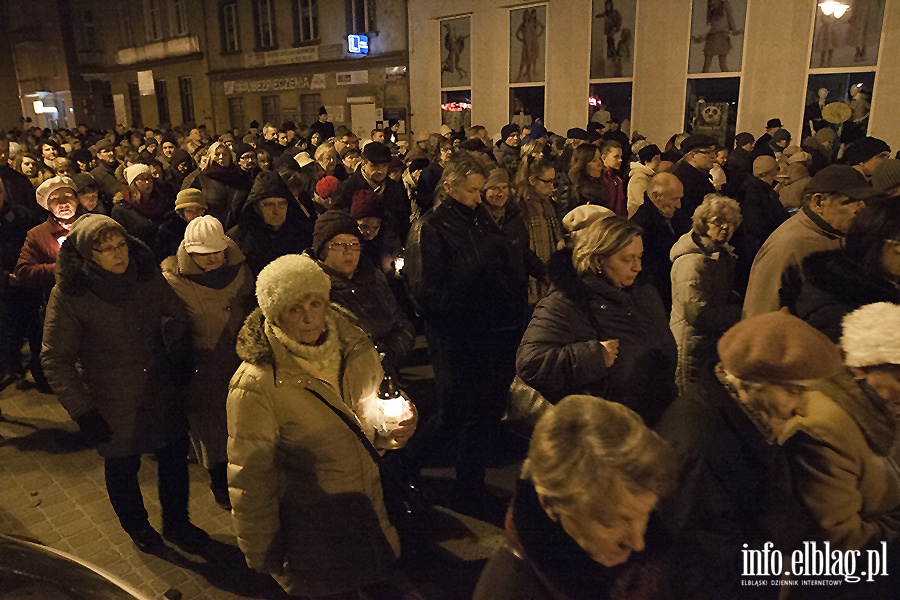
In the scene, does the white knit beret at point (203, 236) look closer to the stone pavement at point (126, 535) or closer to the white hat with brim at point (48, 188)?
the stone pavement at point (126, 535)

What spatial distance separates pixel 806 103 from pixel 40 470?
46.8ft

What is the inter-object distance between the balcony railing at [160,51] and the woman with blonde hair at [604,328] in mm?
29973

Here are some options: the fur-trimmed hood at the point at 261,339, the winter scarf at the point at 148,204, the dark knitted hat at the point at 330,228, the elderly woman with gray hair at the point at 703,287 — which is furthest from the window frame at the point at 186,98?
the fur-trimmed hood at the point at 261,339

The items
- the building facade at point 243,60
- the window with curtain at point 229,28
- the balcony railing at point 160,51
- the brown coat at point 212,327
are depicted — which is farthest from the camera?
the balcony railing at point 160,51

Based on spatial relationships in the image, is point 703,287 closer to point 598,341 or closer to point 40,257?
point 598,341

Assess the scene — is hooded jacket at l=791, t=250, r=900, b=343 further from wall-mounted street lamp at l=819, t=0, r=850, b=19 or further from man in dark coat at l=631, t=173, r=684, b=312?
wall-mounted street lamp at l=819, t=0, r=850, b=19

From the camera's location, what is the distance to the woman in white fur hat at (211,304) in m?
3.84

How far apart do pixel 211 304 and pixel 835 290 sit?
3.22m

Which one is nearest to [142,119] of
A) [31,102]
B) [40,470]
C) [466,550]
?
[31,102]

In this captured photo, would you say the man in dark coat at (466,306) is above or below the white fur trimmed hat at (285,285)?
below

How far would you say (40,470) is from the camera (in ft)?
16.9

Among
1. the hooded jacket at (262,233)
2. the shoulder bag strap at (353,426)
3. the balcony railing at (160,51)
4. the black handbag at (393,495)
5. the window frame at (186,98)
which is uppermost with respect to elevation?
the balcony railing at (160,51)

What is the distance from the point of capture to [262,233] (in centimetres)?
536

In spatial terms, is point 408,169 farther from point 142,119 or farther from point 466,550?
→ point 142,119
